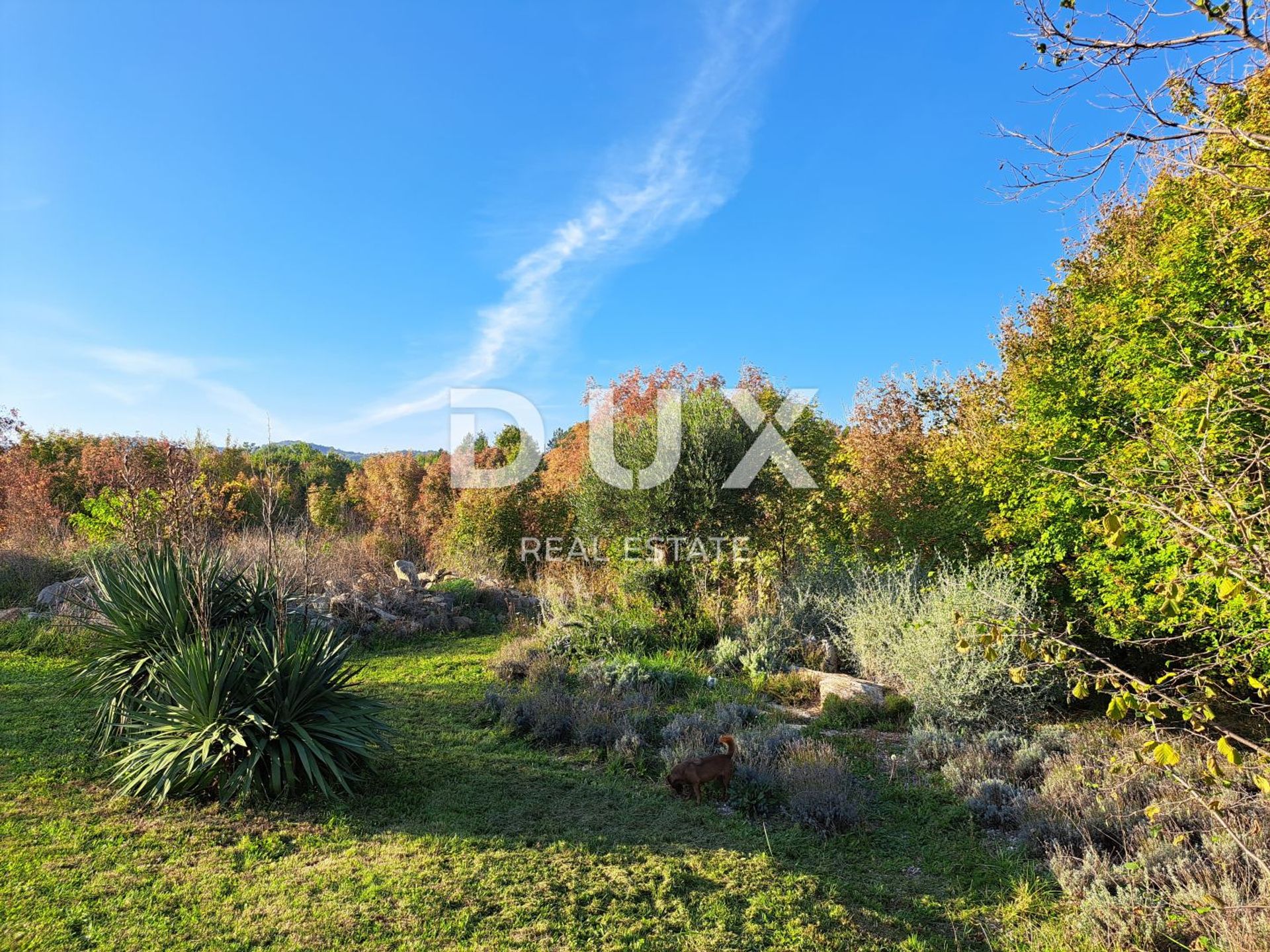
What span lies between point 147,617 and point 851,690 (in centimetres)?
686

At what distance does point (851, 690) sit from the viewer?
24.0 ft

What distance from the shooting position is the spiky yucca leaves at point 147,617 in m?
5.45

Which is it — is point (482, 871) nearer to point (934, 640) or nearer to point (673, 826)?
point (673, 826)

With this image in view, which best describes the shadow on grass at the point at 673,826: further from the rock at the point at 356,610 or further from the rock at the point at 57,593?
the rock at the point at 57,593

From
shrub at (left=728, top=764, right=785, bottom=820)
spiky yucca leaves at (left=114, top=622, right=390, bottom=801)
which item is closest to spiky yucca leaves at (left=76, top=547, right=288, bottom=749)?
spiky yucca leaves at (left=114, top=622, right=390, bottom=801)

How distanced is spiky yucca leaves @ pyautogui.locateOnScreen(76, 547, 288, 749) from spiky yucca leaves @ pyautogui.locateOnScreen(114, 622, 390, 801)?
365mm

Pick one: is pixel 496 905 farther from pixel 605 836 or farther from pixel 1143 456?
pixel 1143 456

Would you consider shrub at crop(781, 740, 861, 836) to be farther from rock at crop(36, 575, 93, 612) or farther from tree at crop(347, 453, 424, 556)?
tree at crop(347, 453, 424, 556)

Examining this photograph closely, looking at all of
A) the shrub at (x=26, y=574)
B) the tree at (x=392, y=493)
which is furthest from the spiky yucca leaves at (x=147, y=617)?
the tree at (x=392, y=493)

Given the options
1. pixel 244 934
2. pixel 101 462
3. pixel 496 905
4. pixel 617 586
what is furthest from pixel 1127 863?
pixel 101 462

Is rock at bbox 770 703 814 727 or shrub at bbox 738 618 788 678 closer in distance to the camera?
rock at bbox 770 703 814 727

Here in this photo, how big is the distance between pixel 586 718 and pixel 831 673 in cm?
364

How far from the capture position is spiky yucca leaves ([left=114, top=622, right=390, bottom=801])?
4.57 metres

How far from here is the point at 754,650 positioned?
8609 mm
